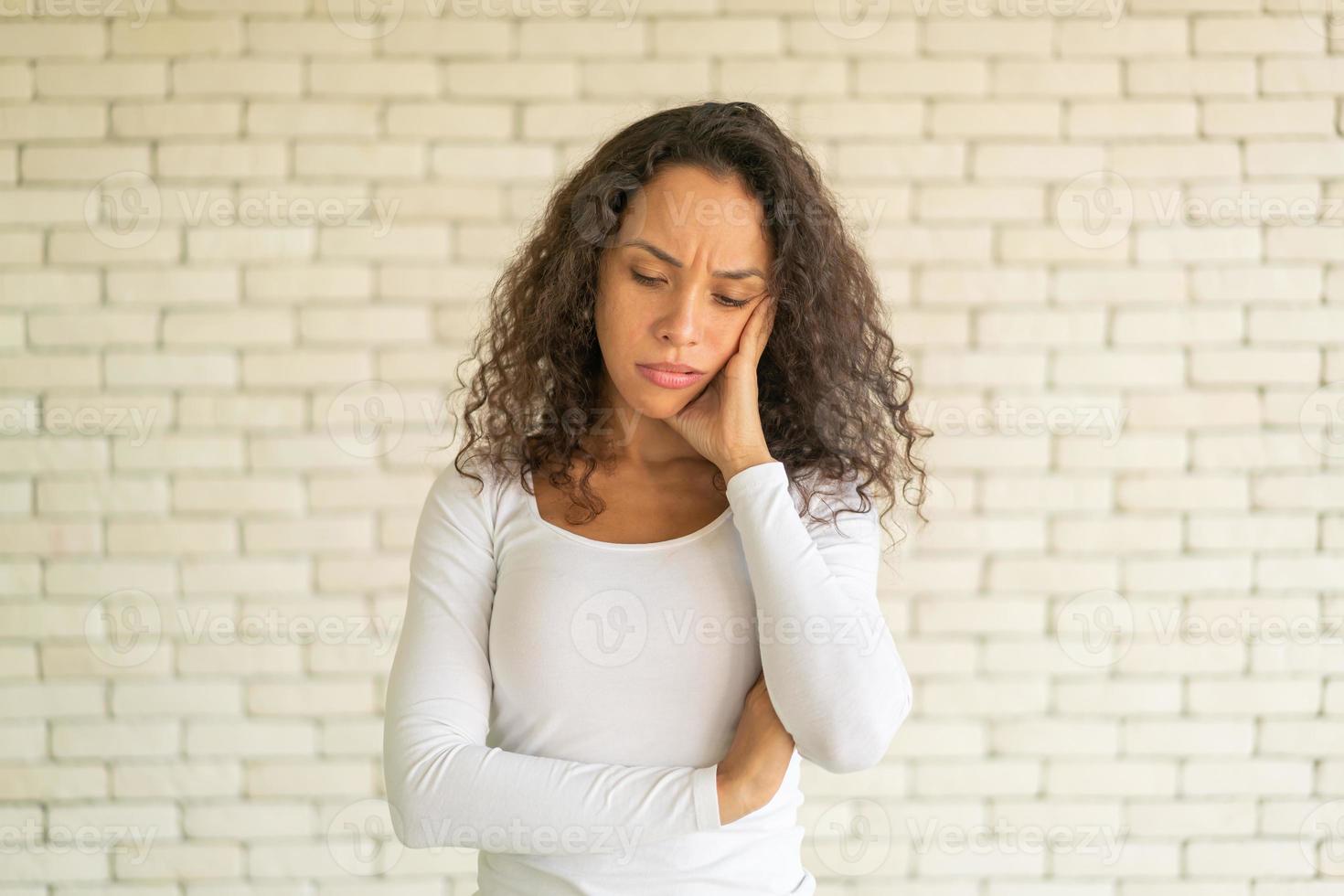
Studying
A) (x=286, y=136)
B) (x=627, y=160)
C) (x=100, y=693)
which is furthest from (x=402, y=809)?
(x=286, y=136)

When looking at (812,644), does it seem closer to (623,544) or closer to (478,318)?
(623,544)

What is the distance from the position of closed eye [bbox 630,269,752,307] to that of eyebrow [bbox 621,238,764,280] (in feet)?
0.10

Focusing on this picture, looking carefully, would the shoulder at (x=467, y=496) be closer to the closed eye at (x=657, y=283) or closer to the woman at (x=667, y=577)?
the woman at (x=667, y=577)

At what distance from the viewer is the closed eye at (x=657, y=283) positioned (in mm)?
1454

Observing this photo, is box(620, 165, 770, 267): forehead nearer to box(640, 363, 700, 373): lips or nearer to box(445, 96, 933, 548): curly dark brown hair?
box(445, 96, 933, 548): curly dark brown hair

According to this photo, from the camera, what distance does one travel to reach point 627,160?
5.00 feet

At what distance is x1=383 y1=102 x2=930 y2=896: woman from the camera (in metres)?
1.35

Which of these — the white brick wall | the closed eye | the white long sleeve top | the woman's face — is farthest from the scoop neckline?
the white brick wall

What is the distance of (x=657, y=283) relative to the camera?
4.77 ft

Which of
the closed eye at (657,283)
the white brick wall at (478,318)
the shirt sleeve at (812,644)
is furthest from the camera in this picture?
the white brick wall at (478,318)

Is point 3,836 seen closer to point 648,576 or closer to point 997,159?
point 648,576

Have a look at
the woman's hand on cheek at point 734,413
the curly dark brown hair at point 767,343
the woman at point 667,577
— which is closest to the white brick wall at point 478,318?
the curly dark brown hair at point 767,343

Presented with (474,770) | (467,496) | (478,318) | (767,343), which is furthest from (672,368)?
(478,318)

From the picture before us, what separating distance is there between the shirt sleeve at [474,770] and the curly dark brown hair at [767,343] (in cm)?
17
